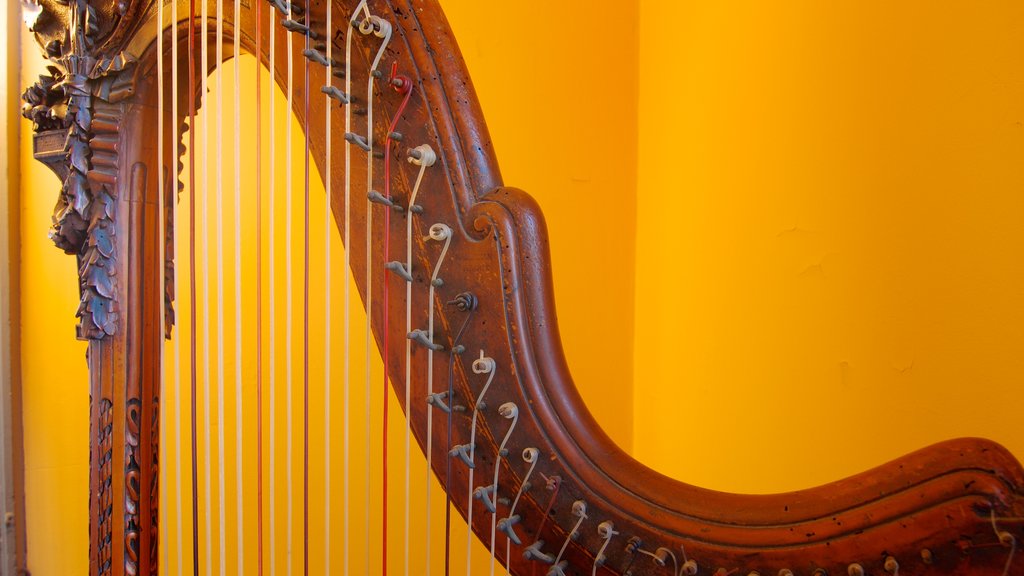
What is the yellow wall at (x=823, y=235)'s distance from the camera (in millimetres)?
814

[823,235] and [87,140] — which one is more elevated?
[87,140]

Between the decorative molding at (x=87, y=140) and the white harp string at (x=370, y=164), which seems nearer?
the white harp string at (x=370, y=164)

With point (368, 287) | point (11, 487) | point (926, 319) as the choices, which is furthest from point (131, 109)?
point (11, 487)

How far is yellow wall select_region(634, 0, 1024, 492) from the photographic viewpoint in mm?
814

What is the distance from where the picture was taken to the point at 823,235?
105 centimetres

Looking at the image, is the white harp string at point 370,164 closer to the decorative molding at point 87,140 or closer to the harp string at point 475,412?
the harp string at point 475,412

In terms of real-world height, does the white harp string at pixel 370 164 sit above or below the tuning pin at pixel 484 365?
above

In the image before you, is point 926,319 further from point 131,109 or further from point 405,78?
point 131,109

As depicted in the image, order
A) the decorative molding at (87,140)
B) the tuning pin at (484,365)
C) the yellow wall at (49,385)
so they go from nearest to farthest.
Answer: the tuning pin at (484,365)
the decorative molding at (87,140)
the yellow wall at (49,385)

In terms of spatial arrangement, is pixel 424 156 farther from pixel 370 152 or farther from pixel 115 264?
pixel 115 264

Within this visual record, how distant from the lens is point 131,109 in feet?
3.14

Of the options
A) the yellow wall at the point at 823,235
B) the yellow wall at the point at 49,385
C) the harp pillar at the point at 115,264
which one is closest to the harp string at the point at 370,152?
the harp pillar at the point at 115,264

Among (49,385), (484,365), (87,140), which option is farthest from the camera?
(49,385)

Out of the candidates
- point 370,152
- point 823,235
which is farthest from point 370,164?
point 823,235
